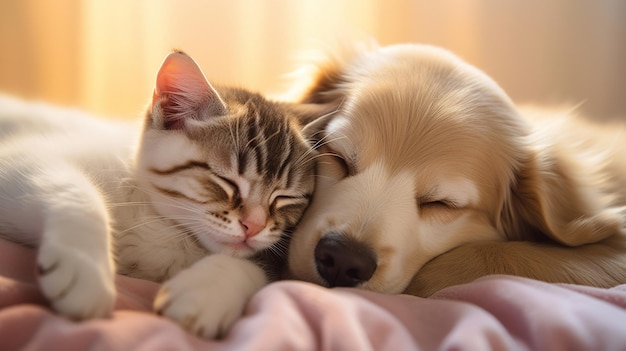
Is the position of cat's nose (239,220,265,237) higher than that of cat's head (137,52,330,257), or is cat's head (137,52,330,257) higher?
cat's head (137,52,330,257)

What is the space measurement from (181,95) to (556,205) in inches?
35.8

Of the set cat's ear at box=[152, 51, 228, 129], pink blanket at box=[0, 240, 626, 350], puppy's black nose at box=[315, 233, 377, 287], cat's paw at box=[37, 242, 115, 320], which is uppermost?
cat's ear at box=[152, 51, 228, 129]

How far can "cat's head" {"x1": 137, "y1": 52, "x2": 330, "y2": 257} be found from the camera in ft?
3.84

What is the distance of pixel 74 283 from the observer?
800mm

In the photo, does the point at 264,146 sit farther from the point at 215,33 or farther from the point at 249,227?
the point at 215,33

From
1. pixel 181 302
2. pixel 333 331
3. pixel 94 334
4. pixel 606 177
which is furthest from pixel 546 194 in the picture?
pixel 94 334

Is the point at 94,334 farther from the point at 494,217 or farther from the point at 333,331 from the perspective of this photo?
the point at 494,217

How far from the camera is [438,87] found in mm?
1374

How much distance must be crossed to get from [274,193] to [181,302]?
41cm

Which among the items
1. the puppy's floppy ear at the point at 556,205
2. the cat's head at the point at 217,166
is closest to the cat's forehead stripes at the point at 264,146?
the cat's head at the point at 217,166

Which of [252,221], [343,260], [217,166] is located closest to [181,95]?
[217,166]

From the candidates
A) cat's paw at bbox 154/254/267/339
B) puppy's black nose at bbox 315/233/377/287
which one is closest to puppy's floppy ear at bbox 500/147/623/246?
puppy's black nose at bbox 315/233/377/287

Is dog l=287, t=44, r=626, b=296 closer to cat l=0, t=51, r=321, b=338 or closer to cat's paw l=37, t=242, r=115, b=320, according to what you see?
cat l=0, t=51, r=321, b=338

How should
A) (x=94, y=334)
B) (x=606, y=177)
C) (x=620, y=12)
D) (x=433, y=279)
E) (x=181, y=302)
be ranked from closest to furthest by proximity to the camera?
(x=94, y=334) → (x=181, y=302) → (x=433, y=279) → (x=606, y=177) → (x=620, y=12)
